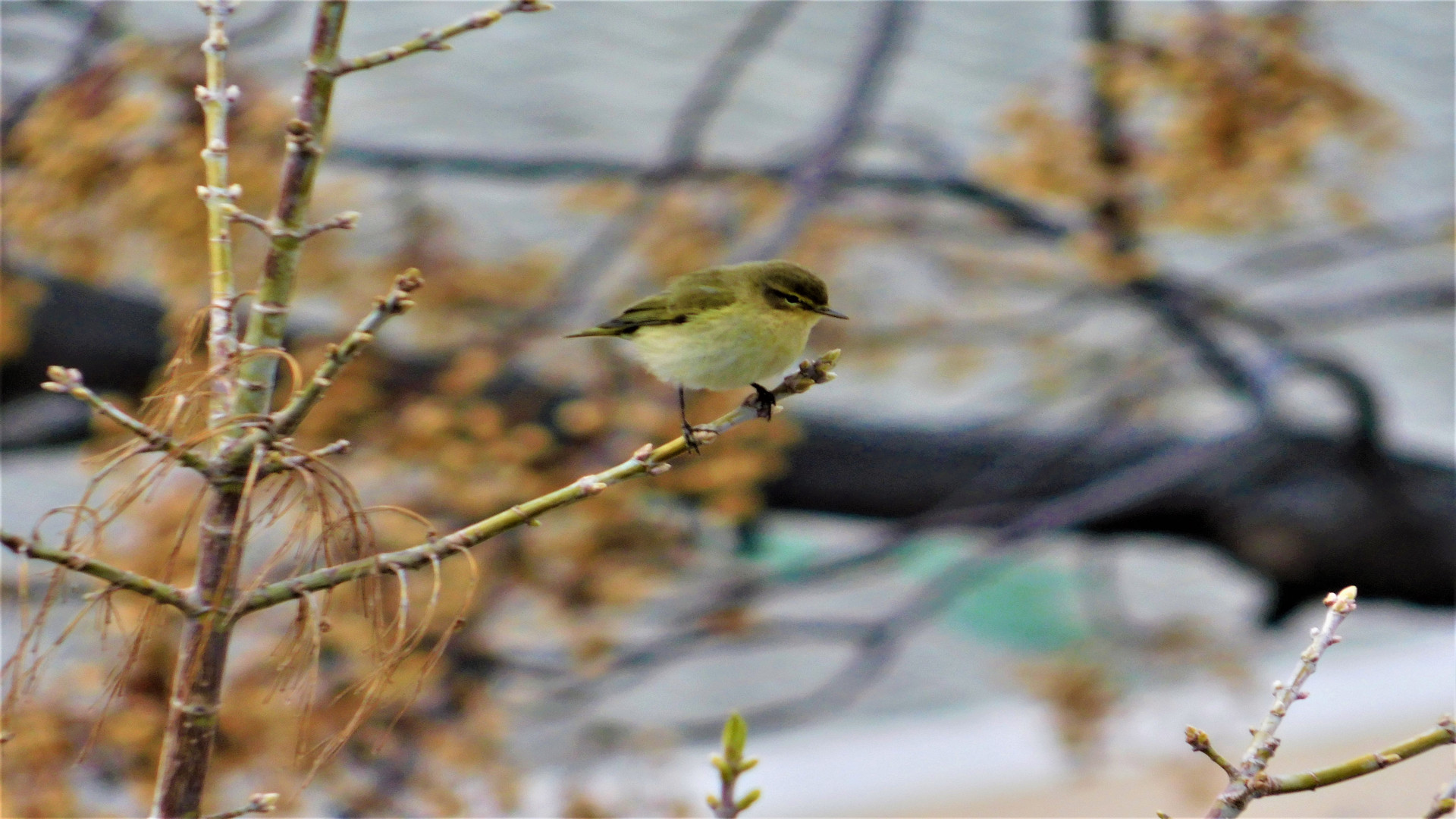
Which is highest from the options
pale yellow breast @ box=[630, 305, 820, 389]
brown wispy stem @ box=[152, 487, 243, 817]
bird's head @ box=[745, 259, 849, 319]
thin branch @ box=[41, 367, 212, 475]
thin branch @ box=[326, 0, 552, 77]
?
bird's head @ box=[745, 259, 849, 319]

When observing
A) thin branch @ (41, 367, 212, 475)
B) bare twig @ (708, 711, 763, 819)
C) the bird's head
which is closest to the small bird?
the bird's head

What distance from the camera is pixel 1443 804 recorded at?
757mm

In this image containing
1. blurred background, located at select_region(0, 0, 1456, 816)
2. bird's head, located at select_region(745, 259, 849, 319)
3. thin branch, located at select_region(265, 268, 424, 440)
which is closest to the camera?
thin branch, located at select_region(265, 268, 424, 440)

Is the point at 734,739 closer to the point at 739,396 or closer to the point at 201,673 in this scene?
the point at 201,673

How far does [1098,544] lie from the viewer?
470 centimetres

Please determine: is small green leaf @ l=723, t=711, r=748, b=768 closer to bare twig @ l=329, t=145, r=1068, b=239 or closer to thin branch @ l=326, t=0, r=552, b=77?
thin branch @ l=326, t=0, r=552, b=77

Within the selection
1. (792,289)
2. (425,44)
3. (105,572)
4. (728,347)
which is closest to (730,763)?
(105,572)

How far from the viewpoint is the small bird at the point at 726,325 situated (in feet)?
5.95

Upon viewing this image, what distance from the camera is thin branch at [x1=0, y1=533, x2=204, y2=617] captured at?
692 mm

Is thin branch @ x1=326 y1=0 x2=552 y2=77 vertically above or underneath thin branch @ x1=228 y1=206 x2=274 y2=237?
above

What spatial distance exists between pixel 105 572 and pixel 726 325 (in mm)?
1204

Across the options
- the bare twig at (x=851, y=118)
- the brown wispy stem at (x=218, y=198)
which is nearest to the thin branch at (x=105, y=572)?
the brown wispy stem at (x=218, y=198)

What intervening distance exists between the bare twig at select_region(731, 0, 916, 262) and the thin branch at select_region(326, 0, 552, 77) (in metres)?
2.31

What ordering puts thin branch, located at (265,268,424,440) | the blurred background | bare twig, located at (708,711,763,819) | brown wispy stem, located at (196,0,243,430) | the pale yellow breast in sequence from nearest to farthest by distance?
bare twig, located at (708,711,763,819)
thin branch, located at (265,268,424,440)
brown wispy stem, located at (196,0,243,430)
the pale yellow breast
the blurred background
